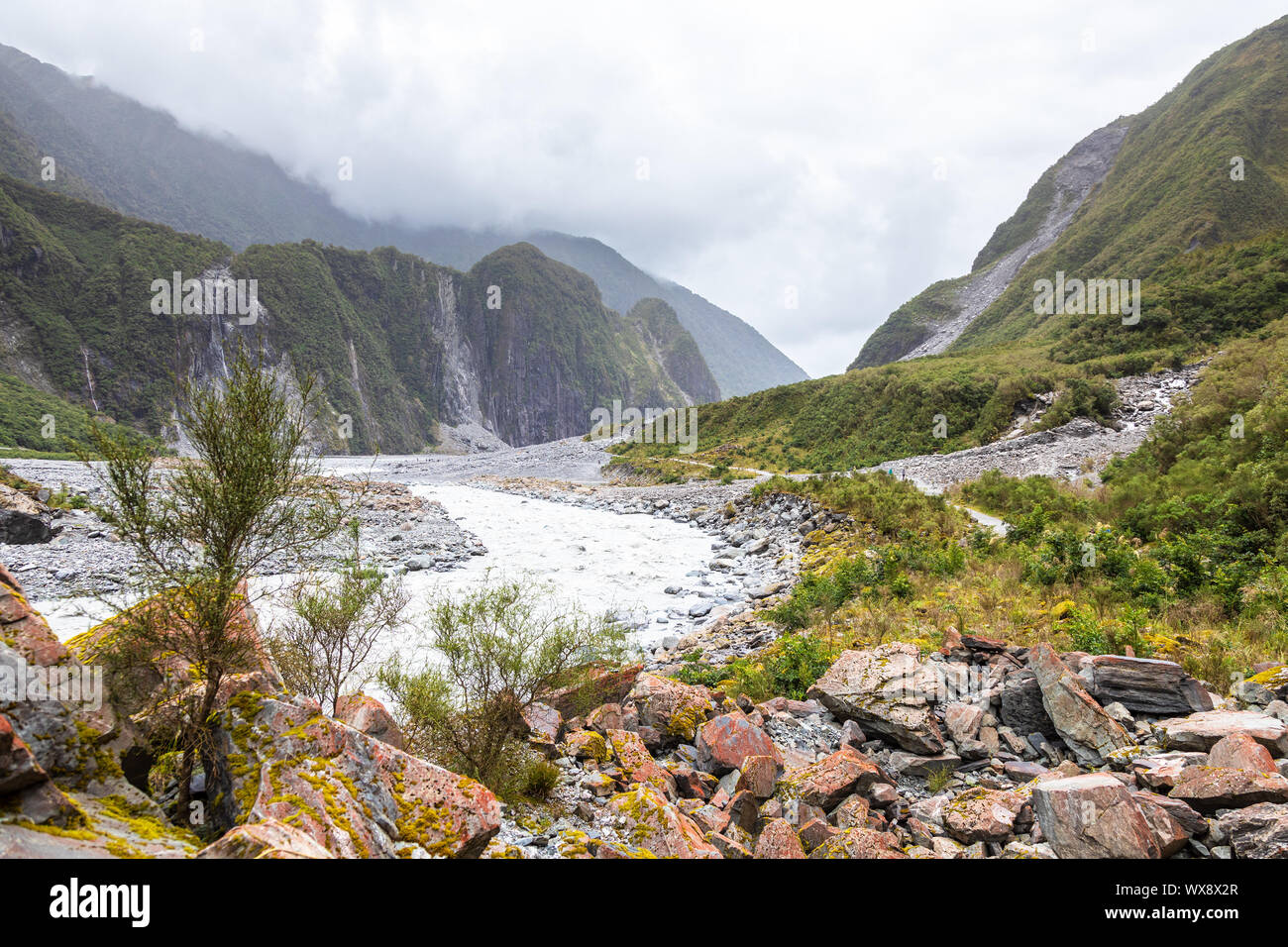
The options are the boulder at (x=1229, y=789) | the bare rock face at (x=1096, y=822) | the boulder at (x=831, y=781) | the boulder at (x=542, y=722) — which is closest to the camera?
the bare rock face at (x=1096, y=822)

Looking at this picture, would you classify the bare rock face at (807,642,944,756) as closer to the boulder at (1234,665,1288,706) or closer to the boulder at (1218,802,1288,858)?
the boulder at (1218,802,1288,858)

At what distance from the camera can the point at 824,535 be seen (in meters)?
19.2

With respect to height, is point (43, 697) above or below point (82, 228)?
below

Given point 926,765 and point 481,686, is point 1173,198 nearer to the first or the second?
point 926,765

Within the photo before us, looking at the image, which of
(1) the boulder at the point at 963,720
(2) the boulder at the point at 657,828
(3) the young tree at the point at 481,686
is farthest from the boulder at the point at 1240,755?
(3) the young tree at the point at 481,686

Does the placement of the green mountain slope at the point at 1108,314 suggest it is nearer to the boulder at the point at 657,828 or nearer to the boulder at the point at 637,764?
the boulder at the point at 637,764

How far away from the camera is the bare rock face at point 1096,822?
3.77 meters

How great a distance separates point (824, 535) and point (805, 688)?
→ 11478mm

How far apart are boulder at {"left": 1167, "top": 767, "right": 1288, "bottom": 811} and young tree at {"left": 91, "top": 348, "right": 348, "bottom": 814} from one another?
24.7ft

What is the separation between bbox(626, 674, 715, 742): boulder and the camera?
22.4 ft

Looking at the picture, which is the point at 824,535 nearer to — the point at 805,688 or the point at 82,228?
the point at 805,688

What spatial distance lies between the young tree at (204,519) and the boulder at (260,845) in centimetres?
193

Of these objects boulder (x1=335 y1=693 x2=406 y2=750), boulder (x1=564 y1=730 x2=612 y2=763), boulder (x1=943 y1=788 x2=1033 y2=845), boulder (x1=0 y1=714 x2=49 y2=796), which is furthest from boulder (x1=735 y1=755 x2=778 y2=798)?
boulder (x1=0 y1=714 x2=49 y2=796)
